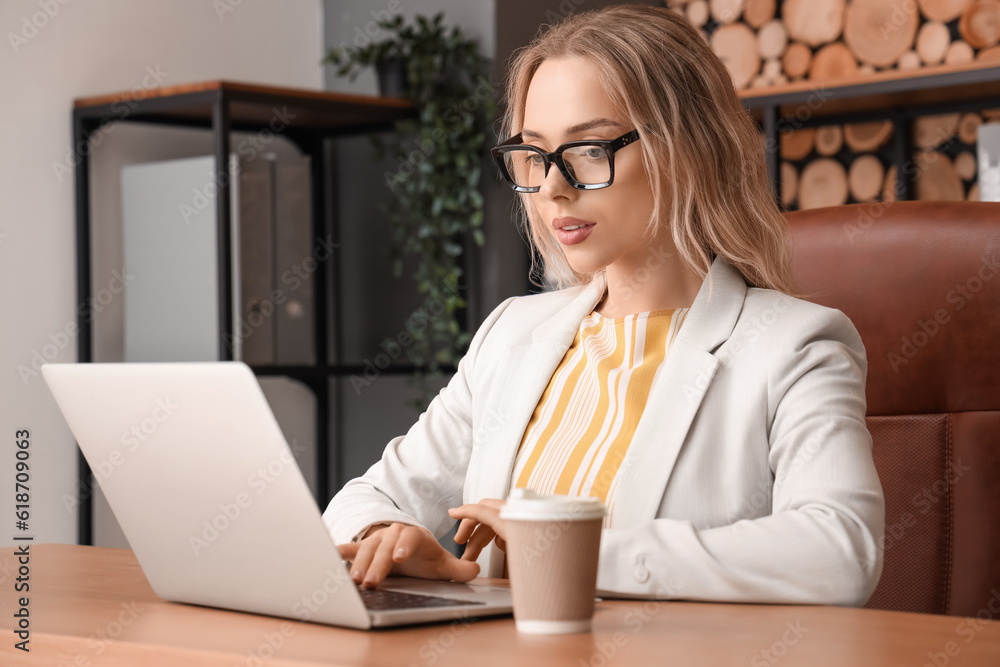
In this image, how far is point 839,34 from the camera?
3.11 metres

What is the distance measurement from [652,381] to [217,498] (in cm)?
61

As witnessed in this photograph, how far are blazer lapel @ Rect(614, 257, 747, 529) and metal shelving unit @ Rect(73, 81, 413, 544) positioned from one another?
5.41 feet

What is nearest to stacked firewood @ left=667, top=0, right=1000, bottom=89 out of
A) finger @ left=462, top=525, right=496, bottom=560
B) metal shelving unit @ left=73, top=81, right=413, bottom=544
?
metal shelving unit @ left=73, top=81, right=413, bottom=544

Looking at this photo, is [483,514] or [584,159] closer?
[483,514]

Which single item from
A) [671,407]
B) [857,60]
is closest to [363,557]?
[671,407]

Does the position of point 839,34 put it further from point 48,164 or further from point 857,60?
point 48,164

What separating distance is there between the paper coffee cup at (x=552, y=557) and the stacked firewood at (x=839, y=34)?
223 centimetres

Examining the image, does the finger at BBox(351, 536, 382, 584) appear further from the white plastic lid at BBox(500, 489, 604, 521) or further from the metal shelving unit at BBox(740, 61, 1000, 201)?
the metal shelving unit at BBox(740, 61, 1000, 201)

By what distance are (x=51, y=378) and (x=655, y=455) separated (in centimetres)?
59

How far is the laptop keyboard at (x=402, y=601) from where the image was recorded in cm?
86

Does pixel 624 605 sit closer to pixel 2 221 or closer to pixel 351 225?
pixel 2 221

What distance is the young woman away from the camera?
1022 mm

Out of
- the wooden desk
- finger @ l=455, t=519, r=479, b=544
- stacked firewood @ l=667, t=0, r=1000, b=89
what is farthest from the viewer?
stacked firewood @ l=667, t=0, r=1000, b=89

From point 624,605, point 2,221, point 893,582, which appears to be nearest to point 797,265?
point 893,582
